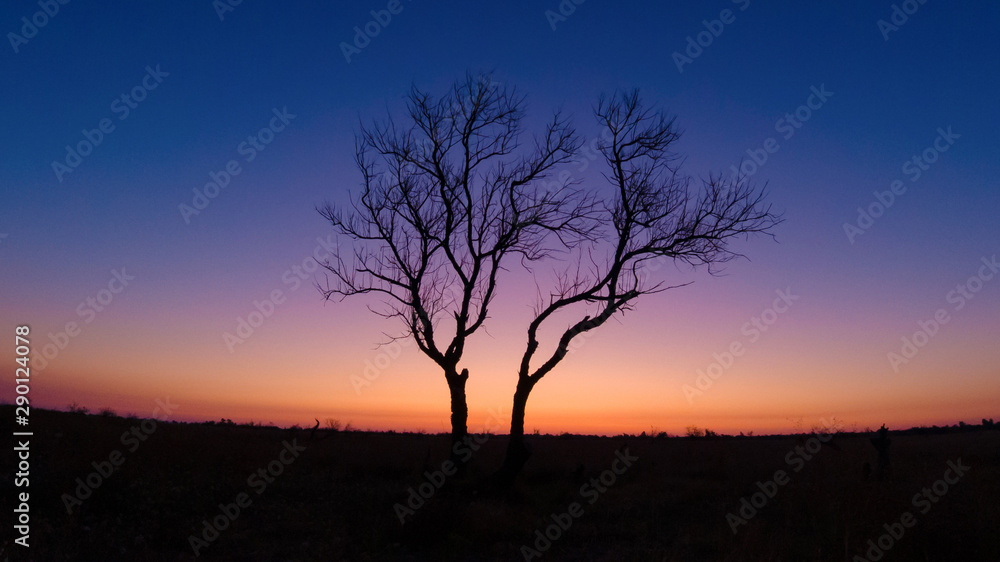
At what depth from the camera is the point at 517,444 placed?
15828 millimetres

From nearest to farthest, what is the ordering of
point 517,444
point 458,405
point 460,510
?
point 460,510
point 517,444
point 458,405

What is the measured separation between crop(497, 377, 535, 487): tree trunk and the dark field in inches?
25.6

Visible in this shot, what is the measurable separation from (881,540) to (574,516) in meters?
5.34

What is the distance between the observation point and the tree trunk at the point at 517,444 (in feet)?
50.5

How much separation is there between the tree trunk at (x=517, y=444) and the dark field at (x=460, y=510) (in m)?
0.65

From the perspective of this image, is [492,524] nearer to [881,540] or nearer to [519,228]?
[881,540]

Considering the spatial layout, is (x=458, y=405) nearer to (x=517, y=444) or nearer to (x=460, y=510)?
(x=517, y=444)

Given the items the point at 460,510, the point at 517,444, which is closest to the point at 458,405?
the point at 517,444

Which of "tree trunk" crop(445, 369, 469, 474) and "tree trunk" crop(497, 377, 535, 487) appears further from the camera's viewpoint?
"tree trunk" crop(445, 369, 469, 474)

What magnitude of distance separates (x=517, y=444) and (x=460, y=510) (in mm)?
3608

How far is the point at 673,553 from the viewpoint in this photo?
10.4m

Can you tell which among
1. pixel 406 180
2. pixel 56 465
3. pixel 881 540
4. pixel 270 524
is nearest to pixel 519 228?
pixel 406 180

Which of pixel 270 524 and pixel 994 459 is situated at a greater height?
pixel 994 459

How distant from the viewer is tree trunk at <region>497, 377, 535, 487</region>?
15391 mm
